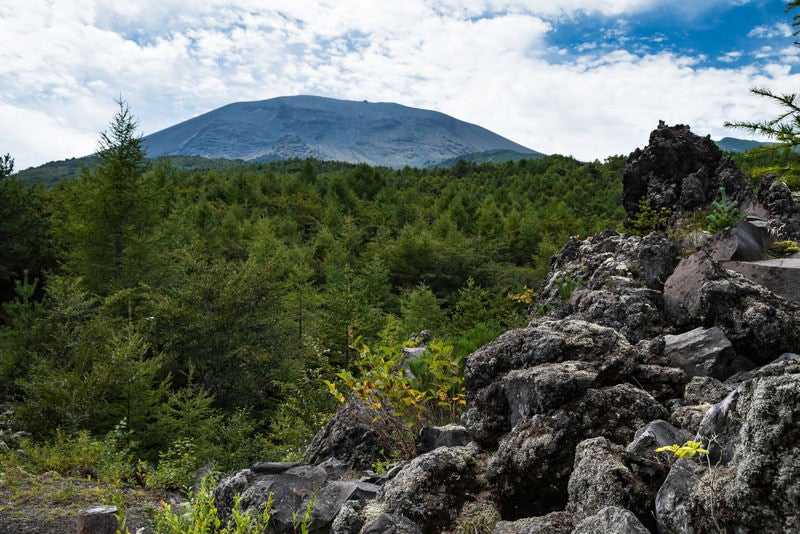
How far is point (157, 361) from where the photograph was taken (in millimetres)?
11602

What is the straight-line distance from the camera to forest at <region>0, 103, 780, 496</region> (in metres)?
9.45

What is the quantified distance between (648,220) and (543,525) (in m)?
8.18

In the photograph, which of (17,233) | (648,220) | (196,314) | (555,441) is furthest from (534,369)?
(17,233)

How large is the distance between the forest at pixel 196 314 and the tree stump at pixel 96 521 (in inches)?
100

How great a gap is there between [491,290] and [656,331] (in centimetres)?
2344

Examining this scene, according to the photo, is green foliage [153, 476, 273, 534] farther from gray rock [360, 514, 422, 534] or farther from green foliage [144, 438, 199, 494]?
green foliage [144, 438, 199, 494]

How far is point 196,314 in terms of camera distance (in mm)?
14195

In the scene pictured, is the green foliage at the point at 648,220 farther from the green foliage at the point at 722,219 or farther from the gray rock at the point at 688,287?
the gray rock at the point at 688,287

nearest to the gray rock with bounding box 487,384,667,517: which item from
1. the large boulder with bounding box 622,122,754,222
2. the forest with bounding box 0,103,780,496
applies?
the forest with bounding box 0,103,780,496

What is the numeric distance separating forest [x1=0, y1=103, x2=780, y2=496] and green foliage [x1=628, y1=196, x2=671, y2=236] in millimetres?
2594

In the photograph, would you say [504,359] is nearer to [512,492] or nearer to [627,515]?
[512,492]

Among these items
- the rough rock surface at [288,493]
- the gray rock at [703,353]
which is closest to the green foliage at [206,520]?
the rough rock surface at [288,493]

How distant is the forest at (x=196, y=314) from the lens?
9.45m

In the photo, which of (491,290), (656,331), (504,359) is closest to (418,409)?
(504,359)
